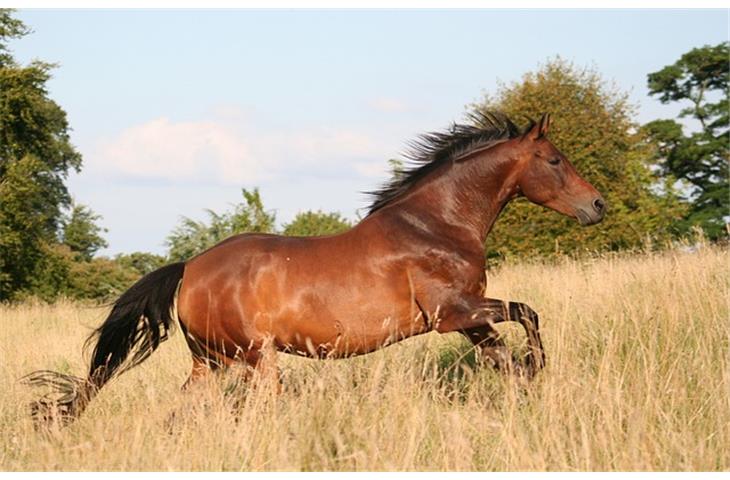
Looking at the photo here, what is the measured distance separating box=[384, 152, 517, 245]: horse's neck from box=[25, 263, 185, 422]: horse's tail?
1.91m

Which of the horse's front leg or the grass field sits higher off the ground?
the horse's front leg

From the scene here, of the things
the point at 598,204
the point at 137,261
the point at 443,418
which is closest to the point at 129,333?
the point at 443,418

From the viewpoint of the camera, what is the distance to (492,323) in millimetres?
6480

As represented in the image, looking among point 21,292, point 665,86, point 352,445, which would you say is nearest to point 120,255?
Answer: point 21,292

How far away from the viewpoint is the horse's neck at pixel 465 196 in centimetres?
700

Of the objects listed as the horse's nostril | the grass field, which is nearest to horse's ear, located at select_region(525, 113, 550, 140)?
the horse's nostril

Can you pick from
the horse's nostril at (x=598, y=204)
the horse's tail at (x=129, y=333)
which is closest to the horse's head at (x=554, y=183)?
the horse's nostril at (x=598, y=204)

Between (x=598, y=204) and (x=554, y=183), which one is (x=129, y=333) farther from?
(x=598, y=204)

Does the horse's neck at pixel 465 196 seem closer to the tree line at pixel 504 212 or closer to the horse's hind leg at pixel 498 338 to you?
the horse's hind leg at pixel 498 338

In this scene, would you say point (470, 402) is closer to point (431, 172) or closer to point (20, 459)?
point (431, 172)

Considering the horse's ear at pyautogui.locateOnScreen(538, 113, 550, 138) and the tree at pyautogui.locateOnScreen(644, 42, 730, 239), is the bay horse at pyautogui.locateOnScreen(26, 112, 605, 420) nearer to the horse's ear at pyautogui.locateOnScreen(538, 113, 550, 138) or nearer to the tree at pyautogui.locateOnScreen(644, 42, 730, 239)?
Answer: the horse's ear at pyautogui.locateOnScreen(538, 113, 550, 138)

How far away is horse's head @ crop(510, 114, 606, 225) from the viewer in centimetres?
712

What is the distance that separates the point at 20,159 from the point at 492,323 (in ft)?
86.3

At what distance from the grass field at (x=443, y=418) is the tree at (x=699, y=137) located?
35462 millimetres
